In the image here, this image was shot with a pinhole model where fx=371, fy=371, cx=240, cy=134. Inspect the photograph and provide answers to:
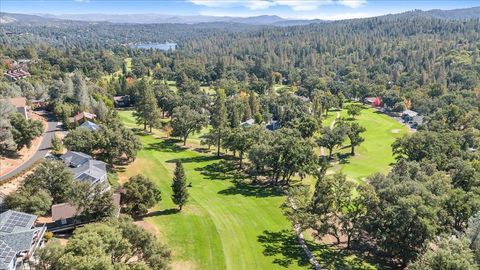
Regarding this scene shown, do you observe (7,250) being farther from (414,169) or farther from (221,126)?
(221,126)

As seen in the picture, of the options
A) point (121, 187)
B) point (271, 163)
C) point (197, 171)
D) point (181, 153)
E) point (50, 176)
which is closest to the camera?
point (50, 176)

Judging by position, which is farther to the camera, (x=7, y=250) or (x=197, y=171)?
(x=197, y=171)

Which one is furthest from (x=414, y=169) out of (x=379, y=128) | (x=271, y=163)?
(x=379, y=128)

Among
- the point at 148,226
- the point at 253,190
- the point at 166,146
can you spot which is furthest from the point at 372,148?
the point at 148,226

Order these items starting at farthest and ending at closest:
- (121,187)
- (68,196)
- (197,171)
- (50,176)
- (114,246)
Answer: (197,171) → (121,187) → (50,176) → (68,196) → (114,246)

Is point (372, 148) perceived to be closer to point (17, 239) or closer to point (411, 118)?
point (411, 118)

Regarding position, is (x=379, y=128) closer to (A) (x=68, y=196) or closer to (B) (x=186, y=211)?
(B) (x=186, y=211)

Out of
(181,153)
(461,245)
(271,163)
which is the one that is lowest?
(181,153)

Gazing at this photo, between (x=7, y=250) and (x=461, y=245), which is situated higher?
(x=461, y=245)
